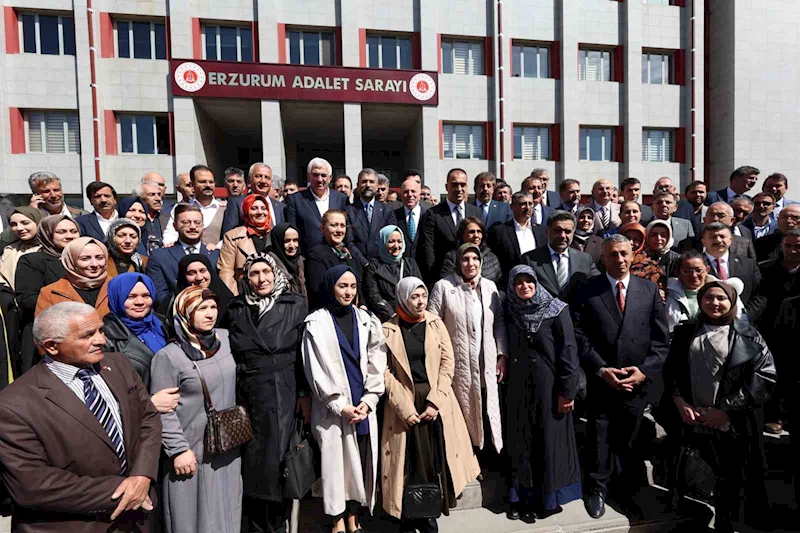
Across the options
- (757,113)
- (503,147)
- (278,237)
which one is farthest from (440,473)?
(757,113)

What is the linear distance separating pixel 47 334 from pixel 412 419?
2343mm

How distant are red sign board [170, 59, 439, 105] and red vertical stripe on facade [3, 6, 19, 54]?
539cm

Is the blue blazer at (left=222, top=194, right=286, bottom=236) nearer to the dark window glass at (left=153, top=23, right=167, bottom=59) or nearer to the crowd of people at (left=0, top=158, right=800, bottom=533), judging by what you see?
the crowd of people at (left=0, top=158, right=800, bottom=533)

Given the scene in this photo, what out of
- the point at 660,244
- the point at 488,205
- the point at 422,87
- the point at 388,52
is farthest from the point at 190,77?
the point at 660,244

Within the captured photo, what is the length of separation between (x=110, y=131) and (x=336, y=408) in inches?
681

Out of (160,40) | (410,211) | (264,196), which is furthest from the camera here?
(160,40)

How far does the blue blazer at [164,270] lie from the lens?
12.2 ft

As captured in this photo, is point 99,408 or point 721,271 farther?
point 721,271

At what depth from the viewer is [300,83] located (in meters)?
16.0

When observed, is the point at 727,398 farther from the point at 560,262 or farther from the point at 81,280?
the point at 81,280

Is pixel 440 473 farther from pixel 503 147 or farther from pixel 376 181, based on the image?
pixel 503 147

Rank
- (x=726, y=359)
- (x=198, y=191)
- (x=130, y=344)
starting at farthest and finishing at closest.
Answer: (x=198, y=191), (x=726, y=359), (x=130, y=344)

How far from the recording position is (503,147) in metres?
17.9

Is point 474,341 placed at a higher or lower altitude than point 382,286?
lower
